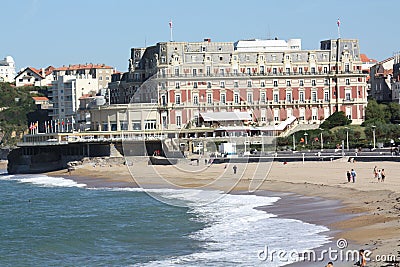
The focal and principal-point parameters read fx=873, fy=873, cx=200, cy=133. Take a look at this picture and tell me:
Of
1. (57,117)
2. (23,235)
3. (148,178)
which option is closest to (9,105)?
(57,117)

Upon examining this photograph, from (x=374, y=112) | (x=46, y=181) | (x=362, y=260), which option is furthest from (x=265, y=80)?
(x=362, y=260)

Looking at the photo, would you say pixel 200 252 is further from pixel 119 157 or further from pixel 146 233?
pixel 119 157

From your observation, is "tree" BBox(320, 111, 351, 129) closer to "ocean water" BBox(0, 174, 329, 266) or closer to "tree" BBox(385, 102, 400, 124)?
"tree" BBox(385, 102, 400, 124)

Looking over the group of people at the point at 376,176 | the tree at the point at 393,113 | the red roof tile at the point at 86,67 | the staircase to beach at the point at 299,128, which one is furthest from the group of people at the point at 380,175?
the red roof tile at the point at 86,67

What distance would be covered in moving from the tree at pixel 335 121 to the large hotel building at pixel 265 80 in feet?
10.9

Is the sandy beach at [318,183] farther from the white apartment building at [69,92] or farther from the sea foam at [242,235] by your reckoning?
the white apartment building at [69,92]

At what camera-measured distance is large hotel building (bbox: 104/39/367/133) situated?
4235 inches

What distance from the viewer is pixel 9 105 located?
181m

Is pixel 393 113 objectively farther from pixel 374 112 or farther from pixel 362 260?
pixel 362 260

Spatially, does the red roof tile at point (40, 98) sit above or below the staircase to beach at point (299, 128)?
above

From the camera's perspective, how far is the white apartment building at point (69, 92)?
164m

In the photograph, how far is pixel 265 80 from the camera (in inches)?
4382

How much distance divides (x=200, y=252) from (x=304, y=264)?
607 centimetres

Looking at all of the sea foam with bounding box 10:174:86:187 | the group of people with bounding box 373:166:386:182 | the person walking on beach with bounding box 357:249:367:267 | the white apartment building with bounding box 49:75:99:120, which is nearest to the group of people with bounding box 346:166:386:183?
the group of people with bounding box 373:166:386:182
